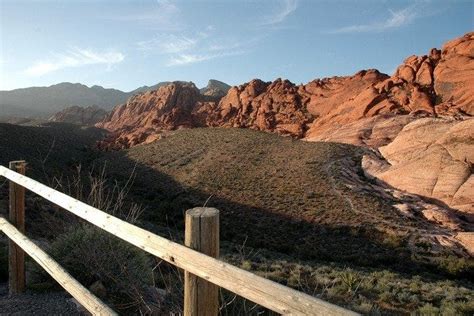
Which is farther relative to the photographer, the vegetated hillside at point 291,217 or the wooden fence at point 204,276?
the vegetated hillside at point 291,217

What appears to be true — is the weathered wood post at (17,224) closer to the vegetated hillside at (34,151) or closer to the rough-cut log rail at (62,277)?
the rough-cut log rail at (62,277)

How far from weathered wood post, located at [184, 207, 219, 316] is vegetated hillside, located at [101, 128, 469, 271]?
37.2 ft

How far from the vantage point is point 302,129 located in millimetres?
69750

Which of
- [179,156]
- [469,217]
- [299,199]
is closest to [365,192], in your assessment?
[299,199]

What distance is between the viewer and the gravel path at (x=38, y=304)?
4898mm

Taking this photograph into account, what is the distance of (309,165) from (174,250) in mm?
40594

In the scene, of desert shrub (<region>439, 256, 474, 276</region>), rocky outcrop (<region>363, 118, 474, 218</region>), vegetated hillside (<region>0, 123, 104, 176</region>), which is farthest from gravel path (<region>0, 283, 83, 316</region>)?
rocky outcrop (<region>363, 118, 474, 218</region>)

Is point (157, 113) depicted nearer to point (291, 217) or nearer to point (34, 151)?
point (34, 151)

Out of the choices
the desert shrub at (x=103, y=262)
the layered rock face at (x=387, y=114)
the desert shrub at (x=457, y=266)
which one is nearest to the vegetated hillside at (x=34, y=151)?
the layered rock face at (x=387, y=114)

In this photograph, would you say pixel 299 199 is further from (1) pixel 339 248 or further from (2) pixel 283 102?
(2) pixel 283 102

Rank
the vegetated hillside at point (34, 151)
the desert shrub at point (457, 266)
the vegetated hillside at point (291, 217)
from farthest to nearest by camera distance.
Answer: the vegetated hillside at point (34, 151)
the desert shrub at point (457, 266)
the vegetated hillside at point (291, 217)

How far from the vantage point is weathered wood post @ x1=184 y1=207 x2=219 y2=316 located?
94.0 inches

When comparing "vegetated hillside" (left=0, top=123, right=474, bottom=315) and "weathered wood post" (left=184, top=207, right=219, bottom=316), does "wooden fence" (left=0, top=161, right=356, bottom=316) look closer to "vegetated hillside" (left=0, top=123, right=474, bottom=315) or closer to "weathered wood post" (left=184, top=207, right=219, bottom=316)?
"weathered wood post" (left=184, top=207, right=219, bottom=316)

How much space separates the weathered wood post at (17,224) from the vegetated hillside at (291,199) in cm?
860
